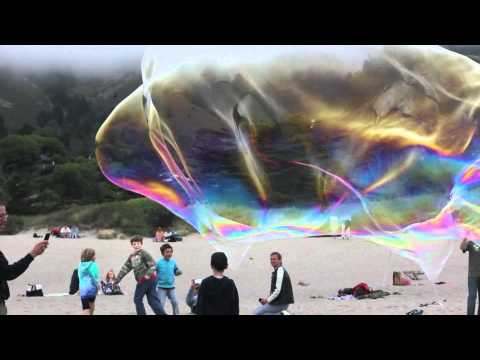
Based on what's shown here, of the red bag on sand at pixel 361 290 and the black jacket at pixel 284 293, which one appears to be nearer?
the black jacket at pixel 284 293

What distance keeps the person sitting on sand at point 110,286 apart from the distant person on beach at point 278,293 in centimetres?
171

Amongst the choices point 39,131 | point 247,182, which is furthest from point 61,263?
point 247,182

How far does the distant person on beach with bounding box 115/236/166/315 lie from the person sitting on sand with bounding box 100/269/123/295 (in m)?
0.45

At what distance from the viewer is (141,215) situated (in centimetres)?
849

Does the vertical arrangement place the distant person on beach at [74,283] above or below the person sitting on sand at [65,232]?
below

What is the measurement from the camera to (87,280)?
304 inches

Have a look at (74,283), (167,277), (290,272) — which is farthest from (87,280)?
(290,272)

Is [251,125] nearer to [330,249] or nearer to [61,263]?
[330,249]

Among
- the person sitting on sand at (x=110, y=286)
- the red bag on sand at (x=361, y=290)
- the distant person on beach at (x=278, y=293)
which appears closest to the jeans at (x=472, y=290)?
the red bag on sand at (x=361, y=290)

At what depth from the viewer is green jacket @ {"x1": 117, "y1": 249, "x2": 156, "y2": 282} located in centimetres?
776

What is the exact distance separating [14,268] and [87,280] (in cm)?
273

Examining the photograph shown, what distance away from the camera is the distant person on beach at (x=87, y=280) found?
25.3 ft

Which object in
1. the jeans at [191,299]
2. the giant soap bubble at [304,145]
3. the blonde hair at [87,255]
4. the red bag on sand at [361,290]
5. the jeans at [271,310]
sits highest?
the giant soap bubble at [304,145]

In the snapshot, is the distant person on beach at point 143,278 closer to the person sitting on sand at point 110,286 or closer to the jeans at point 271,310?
the person sitting on sand at point 110,286
